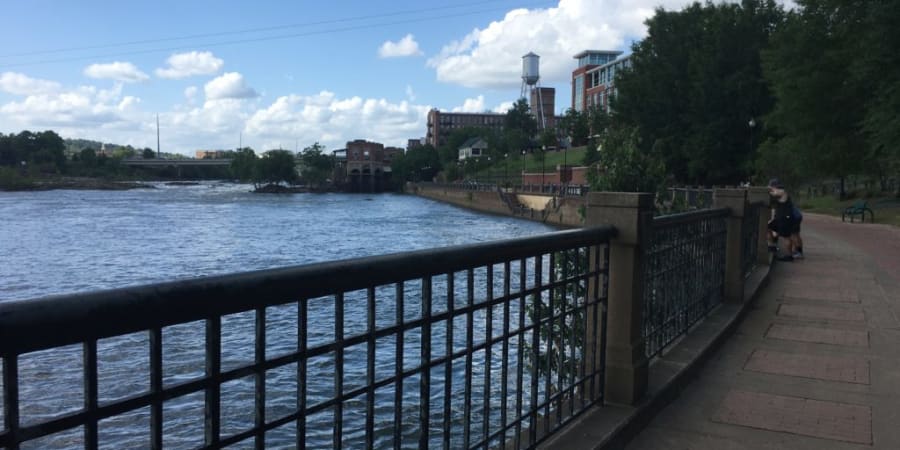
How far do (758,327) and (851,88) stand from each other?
78.1 ft

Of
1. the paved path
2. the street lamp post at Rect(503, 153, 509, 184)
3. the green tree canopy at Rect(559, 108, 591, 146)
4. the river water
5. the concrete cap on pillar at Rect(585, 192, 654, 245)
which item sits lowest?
the river water

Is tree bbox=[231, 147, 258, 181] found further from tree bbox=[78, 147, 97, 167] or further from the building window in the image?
the building window

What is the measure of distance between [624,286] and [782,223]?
9.75 meters

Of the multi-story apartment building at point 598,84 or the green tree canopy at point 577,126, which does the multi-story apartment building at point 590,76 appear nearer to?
the multi-story apartment building at point 598,84

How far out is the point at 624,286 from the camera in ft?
13.1

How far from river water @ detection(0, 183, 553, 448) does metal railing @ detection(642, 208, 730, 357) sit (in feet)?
11.2

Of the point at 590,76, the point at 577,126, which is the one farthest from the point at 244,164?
the point at 577,126

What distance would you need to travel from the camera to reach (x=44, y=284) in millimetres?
24484

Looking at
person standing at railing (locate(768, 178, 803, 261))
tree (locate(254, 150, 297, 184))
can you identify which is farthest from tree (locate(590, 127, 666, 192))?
tree (locate(254, 150, 297, 184))

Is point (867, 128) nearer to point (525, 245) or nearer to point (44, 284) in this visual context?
point (525, 245)

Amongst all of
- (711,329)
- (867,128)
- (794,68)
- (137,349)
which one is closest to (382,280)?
(711,329)

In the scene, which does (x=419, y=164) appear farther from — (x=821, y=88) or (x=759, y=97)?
(x=821, y=88)

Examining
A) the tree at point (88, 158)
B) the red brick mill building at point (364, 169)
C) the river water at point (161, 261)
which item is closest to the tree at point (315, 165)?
the red brick mill building at point (364, 169)

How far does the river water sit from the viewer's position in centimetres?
984
